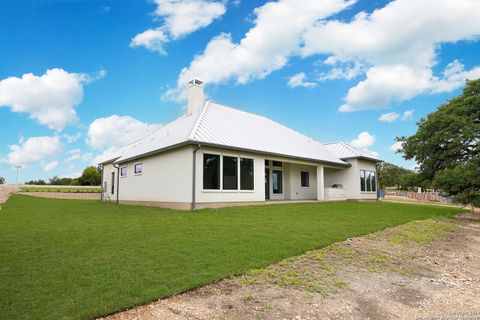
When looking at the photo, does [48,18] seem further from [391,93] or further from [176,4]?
[391,93]

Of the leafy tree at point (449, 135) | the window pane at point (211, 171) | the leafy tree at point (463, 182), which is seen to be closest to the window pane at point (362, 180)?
the leafy tree at point (449, 135)

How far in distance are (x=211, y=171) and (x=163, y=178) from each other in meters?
2.83

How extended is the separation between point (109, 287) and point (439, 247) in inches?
298

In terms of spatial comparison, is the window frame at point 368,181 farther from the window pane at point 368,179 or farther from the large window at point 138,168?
the large window at point 138,168

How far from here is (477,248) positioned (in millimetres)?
7840

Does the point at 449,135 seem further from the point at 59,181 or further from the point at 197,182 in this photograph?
the point at 59,181

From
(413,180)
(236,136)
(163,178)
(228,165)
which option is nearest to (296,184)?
(413,180)

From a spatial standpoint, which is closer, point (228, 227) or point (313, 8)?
point (228, 227)

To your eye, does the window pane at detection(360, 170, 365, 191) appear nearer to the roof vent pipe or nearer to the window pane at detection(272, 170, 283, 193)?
the window pane at detection(272, 170, 283, 193)

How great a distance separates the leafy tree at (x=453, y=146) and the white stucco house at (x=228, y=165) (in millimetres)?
5137

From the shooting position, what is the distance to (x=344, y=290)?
4152 mm

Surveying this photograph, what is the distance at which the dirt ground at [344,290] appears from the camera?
3400 millimetres

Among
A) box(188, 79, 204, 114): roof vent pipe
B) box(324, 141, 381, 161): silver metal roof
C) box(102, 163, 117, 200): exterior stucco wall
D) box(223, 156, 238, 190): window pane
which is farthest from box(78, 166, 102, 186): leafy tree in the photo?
box(223, 156, 238, 190): window pane

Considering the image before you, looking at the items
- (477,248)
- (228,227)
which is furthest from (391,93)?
(228,227)
